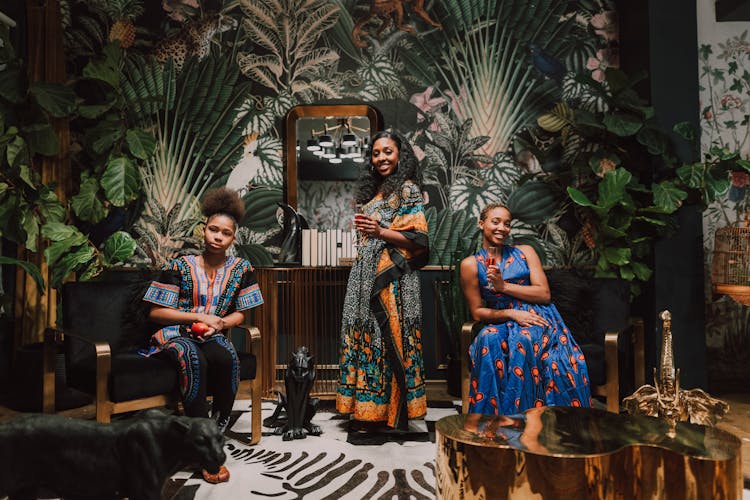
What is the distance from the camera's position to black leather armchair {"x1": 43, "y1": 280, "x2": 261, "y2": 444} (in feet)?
9.03

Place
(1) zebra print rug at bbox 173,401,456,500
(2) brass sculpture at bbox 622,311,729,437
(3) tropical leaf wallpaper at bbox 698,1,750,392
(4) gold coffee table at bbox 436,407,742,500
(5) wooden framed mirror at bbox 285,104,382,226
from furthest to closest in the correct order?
(5) wooden framed mirror at bbox 285,104,382,226, (3) tropical leaf wallpaper at bbox 698,1,750,392, (1) zebra print rug at bbox 173,401,456,500, (2) brass sculpture at bbox 622,311,729,437, (4) gold coffee table at bbox 436,407,742,500

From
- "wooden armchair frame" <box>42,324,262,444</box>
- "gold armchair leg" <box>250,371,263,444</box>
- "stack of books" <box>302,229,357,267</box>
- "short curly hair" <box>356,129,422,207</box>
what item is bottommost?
"gold armchair leg" <box>250,371,263,444</box>

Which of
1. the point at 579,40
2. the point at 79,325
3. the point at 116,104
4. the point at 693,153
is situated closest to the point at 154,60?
the point at 116,104

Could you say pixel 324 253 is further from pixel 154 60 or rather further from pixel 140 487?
pixel 140 487

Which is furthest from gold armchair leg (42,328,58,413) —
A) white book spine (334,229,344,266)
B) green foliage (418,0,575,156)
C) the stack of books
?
green foliage (418,0,575,156)

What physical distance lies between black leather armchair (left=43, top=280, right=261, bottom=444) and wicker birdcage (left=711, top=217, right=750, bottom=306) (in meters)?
3.60

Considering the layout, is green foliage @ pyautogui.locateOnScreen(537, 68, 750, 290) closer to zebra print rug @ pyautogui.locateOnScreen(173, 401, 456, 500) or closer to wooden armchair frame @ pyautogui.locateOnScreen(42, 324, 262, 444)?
zebra print rug @ pyautogui.locateOnScreen(173, 401, 456, 500)

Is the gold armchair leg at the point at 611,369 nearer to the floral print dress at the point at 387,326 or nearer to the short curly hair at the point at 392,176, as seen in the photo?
the floral print dress at the point at 387,326

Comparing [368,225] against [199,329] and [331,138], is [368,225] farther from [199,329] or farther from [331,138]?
[331,138]

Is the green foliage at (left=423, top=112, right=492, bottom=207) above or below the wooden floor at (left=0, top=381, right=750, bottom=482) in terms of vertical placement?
above

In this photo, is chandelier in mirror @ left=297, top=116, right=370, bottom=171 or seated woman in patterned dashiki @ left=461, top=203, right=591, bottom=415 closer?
seated woman in patterned dashiki @ left=461, top=203, right=591, bottom=415

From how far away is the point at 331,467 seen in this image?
112 inches

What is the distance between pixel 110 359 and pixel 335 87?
3246 mm

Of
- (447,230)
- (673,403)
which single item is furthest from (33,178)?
(673,403)
